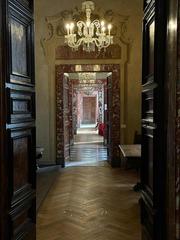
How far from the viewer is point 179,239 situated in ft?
5.56

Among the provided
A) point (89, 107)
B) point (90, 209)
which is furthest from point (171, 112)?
point (89, 107)

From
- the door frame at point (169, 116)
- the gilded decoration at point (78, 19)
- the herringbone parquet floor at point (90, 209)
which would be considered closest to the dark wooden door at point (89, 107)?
the gilded decoration at point (78, 19)

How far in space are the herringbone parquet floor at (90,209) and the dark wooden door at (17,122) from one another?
1.38m

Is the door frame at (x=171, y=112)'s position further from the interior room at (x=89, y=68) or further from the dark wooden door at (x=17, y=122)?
the interior room at (x=89, y=68)

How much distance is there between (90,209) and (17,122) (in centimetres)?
287

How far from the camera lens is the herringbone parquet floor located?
12.4ft

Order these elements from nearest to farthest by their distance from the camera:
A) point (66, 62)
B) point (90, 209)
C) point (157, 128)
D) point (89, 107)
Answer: point (157, 128)
point (90, 209)
point (66, 62)
point (89, 107)

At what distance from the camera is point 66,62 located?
7.92 metres

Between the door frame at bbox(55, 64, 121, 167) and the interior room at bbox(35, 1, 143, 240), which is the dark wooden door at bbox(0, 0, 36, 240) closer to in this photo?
the interior room at bbox(35, 1, 143, 240)

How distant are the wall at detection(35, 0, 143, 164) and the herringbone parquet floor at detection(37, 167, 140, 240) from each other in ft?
4.82

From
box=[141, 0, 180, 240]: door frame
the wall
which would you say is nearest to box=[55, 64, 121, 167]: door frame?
the wall

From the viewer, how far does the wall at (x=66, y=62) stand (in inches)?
309

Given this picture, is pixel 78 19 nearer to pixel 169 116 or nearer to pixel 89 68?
pixel 89 68

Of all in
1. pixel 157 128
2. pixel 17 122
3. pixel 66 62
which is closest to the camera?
pixel 157 128
